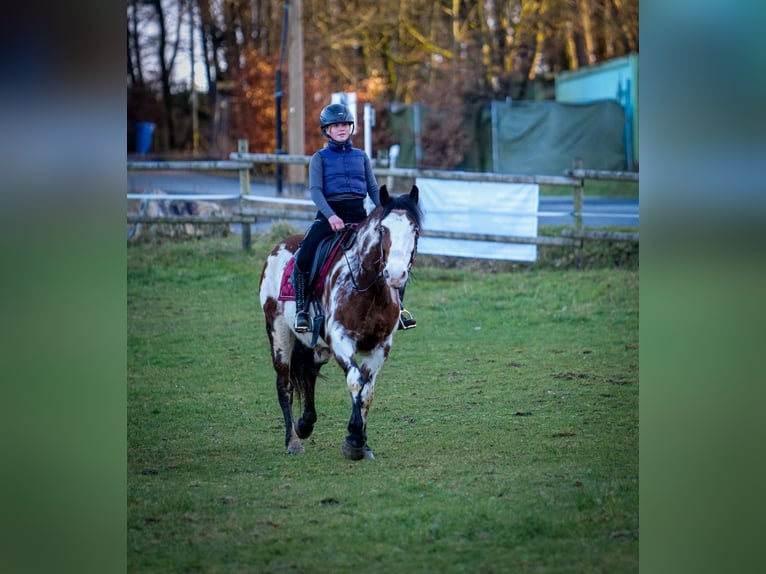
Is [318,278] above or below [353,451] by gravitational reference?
above

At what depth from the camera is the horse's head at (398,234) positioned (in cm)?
515

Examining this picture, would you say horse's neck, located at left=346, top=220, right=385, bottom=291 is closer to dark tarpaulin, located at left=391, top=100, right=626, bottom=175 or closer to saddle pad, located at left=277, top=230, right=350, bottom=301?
saddle pad, located at left=277, top=230, right=350, bottom=301

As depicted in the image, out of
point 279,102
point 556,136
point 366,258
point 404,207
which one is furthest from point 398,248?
point 556,136

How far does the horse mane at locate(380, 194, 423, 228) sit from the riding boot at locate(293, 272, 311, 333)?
802 mm

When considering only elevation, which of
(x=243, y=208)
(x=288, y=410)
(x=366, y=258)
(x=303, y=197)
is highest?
(x=303, y=197)

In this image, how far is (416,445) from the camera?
6.24m

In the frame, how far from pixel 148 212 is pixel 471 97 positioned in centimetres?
1261

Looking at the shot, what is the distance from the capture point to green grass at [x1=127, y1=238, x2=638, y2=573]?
14.1 feet

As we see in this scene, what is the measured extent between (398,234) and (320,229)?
0.93 meters

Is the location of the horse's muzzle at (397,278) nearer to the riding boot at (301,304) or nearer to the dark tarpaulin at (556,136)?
the riding boot at (301,304)

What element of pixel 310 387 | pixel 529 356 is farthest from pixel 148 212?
pixel 310 387

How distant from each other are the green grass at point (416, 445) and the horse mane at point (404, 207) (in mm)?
1369

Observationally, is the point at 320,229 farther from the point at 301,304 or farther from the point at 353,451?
the point at 353,451

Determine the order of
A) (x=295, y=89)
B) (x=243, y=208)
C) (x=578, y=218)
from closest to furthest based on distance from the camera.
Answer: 1. (x=578, y=218)
2. (x=243, y=208)
3. (x=295, y=89)
